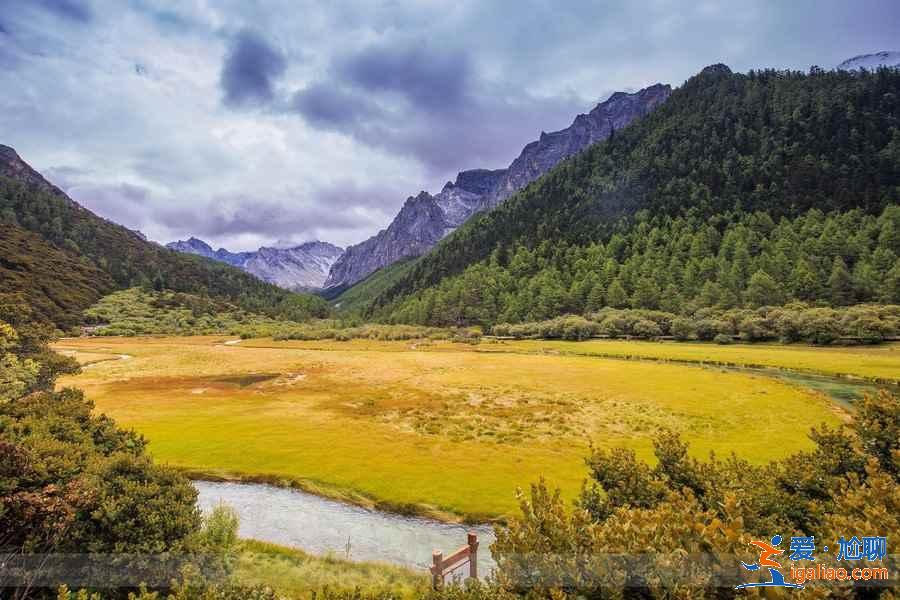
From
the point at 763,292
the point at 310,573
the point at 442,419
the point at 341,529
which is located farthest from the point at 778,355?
the point at 310,573

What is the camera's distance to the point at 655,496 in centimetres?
1165

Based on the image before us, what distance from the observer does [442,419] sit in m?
37.0

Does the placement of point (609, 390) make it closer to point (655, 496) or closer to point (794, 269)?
point (655, 496)

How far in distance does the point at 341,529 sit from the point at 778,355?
255 ft

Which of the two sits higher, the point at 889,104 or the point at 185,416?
the point at 889,104

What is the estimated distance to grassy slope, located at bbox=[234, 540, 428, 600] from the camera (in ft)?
47.4

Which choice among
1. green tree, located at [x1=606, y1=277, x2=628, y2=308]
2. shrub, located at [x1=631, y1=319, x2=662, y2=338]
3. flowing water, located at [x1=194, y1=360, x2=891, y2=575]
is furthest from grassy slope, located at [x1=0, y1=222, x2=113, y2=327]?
green tree, located at [x1=606, y1=277, x2=628, y2=308]

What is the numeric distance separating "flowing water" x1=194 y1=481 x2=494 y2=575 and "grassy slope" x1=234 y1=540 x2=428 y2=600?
933 millimetres

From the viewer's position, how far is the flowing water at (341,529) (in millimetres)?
17672

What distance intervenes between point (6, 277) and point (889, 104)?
346 meters

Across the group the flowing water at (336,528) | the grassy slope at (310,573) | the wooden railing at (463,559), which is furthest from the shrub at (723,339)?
the grassy slope at (310,573)

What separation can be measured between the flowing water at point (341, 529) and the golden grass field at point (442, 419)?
1.15 metres

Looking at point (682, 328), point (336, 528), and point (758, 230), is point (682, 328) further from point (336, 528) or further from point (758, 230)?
point (336, 528)

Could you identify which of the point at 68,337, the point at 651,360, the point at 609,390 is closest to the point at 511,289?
the point at 651,360
